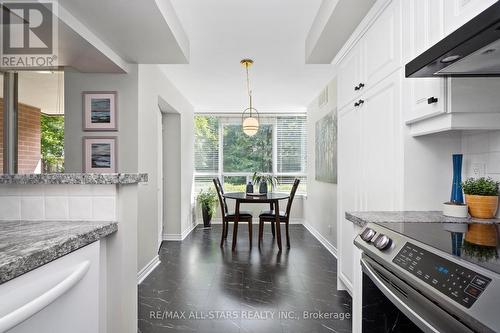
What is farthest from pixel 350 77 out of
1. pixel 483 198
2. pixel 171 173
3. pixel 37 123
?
pixel 37 123

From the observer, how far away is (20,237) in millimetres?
973

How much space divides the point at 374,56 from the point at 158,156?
318 centimetres

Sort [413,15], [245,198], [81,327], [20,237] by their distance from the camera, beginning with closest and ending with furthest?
1. [20,237]
2. [81,327]
3. [413,15]
4. [245,198]

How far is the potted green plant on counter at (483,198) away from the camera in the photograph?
1.39m

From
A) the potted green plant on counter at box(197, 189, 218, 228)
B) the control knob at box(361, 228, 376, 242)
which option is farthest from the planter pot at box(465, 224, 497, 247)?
the potted green plant on counter at box(197, 189, 218, 228)

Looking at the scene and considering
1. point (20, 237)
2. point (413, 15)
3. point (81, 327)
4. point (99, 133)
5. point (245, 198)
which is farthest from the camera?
point (245, 198)

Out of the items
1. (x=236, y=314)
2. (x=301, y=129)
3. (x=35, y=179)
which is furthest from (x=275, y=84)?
(x=35, y=179)

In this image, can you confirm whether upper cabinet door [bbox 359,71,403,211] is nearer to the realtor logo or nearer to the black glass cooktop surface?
the black glass cooktop surface

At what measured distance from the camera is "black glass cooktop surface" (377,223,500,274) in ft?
2.54

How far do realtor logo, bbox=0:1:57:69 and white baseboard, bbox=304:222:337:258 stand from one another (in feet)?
12.5

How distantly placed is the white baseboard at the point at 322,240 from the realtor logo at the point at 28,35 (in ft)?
12.5

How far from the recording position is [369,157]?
2.08 meters

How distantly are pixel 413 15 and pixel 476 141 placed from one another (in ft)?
2.46

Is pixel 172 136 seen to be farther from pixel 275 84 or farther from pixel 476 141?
pixel 476 141
